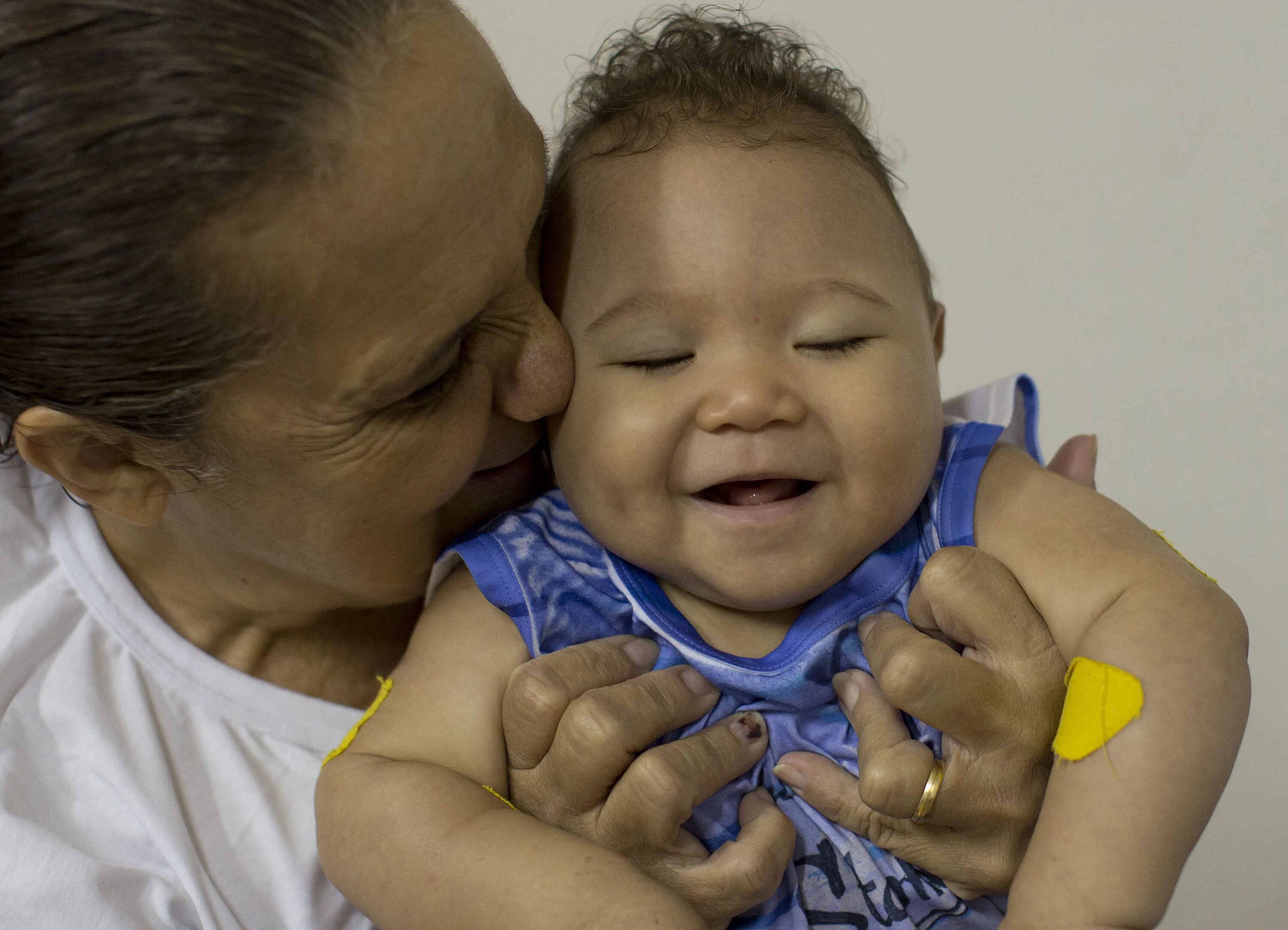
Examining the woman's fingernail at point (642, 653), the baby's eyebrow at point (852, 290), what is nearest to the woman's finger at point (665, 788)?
the woman's fingernail at point (642, 653)

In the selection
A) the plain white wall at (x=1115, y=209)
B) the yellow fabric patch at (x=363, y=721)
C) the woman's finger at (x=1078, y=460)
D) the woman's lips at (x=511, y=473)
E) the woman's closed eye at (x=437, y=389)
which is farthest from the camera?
the plain white wall at (x=1115, y=209)

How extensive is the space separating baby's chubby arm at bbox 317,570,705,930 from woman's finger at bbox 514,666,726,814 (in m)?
0.06

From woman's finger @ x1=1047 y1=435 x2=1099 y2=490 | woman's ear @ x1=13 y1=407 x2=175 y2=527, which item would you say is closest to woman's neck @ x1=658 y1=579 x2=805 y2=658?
woman's finger @ x1=1047 y1=435 x2=1099 y2=490

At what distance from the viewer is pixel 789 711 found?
1326mm

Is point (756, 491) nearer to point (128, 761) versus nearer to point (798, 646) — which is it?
point (798, 646)

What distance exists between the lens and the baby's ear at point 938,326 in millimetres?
1478

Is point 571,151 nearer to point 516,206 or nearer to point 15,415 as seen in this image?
point 516,206

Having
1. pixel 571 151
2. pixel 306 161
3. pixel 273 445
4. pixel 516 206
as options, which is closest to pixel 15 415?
pixel 273 445

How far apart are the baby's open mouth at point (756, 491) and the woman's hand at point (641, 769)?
8.0 inches

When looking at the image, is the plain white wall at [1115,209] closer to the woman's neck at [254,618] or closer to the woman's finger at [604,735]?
the woman's neck at [254,618]

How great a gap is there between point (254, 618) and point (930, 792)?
2.90 feet

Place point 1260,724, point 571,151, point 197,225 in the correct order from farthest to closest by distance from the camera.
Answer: point 1260,724 → point 571,151 → point 197,225

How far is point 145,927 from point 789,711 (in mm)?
726

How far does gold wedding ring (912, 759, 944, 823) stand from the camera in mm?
1144
